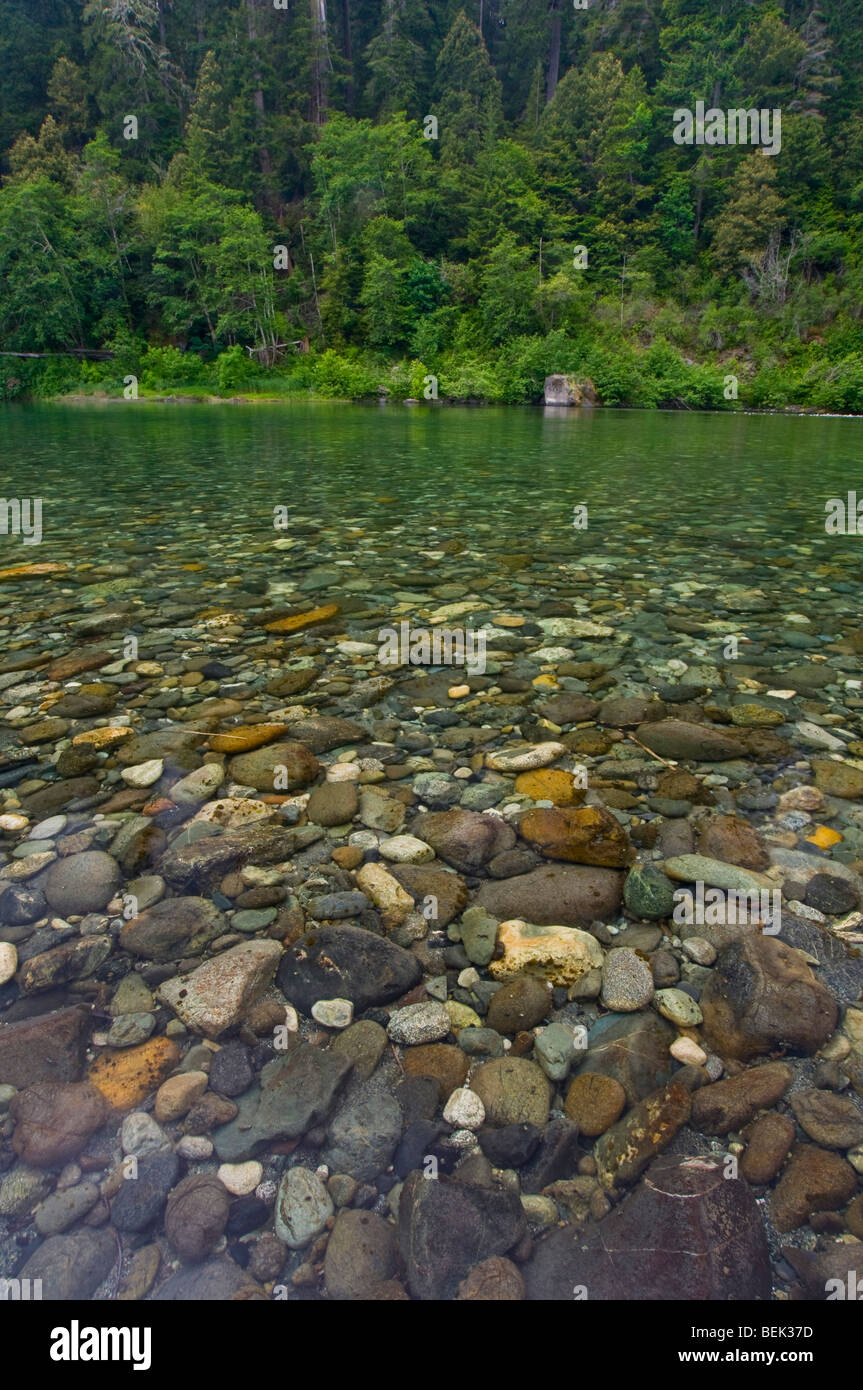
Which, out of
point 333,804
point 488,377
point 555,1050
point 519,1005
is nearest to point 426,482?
point 333,804

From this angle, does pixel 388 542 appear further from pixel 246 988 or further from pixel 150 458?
pixel 150 458

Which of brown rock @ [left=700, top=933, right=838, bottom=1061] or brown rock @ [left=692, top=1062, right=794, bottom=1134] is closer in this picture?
brown rock @ [left=692, top=1062, right=794, bottom=1134]

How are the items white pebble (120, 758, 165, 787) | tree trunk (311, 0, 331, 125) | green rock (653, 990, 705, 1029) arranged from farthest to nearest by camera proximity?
tree trunk (311, 0, 331, 125) < white pebble (120, 758, 165, 787) < green rock (653, 990, 705, 1029)

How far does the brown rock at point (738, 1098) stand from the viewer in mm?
1754

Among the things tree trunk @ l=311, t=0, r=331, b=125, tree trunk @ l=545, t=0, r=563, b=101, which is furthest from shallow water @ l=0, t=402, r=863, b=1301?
tree trunk @ l=545, t=0, r=563, b=101

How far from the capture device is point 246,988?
6.98 feet

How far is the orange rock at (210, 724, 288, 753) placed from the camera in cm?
356

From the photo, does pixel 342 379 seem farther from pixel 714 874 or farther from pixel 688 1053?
pixel 688 1053

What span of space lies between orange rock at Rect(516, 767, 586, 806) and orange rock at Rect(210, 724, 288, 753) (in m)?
1.31

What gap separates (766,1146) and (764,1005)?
1.41 feet

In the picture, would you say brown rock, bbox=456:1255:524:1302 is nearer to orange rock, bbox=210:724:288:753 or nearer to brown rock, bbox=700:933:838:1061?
brown rock, bbox=700:933:838:1061

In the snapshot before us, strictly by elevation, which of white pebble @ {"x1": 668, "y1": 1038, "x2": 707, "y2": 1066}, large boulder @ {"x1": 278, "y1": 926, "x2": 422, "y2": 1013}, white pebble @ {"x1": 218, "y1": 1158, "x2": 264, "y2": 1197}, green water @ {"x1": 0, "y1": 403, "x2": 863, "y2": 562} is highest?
green water @ {"x1": 0, "y1": 403, "x2": 863, "y2": 562}

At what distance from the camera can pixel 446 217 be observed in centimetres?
5919

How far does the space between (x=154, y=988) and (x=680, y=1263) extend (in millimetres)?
1559
